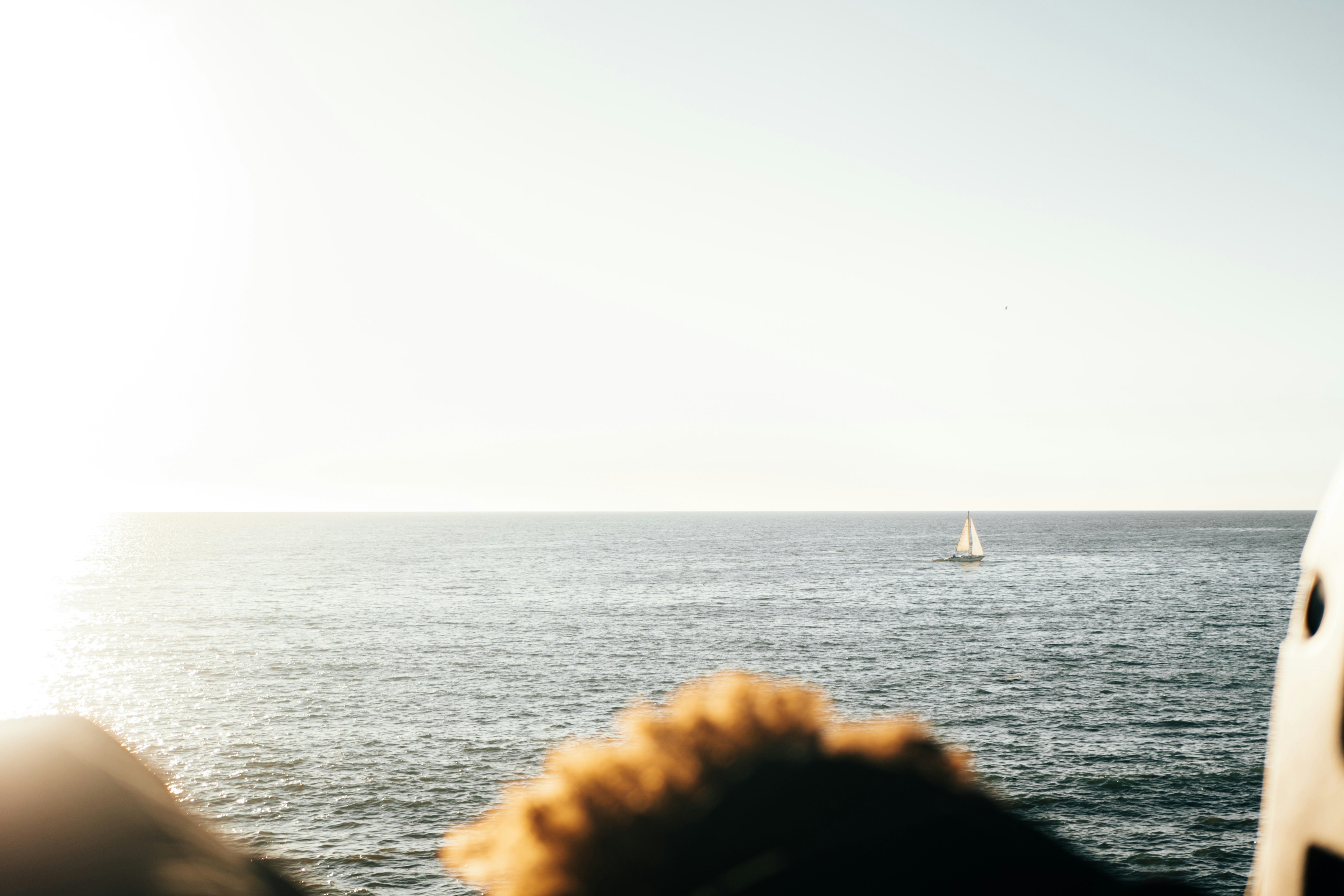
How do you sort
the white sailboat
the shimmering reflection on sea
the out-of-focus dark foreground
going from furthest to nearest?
the white sailboat, the shimmering reflection on sea, the out-of-focus dark foreground

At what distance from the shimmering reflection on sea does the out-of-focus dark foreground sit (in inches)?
987

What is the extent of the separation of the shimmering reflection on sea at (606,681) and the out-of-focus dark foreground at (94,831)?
25070 mm

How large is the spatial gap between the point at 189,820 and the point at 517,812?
846mm

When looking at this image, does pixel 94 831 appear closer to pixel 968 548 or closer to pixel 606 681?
pixel 606 681

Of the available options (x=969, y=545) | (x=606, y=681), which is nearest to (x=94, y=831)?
(x=606, y=681)

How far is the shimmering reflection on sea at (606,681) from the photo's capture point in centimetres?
3059

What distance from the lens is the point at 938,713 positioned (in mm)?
42656

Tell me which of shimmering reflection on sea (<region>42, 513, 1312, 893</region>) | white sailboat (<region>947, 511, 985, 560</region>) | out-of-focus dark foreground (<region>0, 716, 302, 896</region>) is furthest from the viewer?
white sailboat (<region>947, 511, 985, 560</region>)

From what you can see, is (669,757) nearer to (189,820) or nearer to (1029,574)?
(189,820)

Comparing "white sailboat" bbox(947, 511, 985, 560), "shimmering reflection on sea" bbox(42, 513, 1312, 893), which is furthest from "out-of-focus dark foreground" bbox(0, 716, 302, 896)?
"white sailboat" bbox(947, 511, 985, 560)

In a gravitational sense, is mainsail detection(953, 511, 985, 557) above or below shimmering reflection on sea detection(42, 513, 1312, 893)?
above

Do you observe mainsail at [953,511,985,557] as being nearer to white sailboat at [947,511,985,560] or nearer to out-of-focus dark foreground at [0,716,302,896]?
white sailboat at [947,511,985,560]

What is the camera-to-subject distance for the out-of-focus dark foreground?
1.51 meters

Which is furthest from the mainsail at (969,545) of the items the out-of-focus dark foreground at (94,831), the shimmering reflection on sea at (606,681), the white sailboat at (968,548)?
the out-of-focus dark foreground at (94,831)
